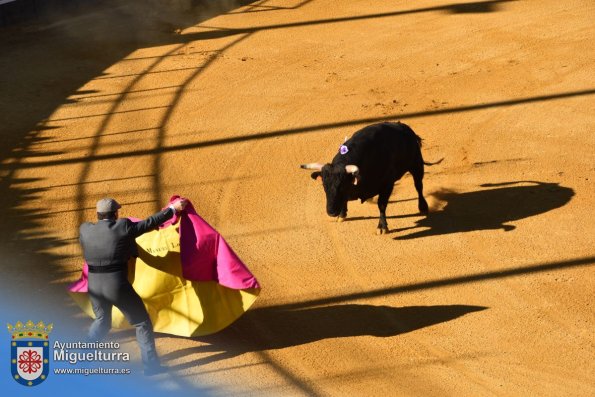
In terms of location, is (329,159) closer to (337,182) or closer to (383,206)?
(383,206)

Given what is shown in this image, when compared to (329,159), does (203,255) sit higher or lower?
higher

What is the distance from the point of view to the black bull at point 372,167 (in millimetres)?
13422

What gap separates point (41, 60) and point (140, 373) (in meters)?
12.1

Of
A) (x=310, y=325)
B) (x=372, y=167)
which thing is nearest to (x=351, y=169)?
(x=372, y=167)

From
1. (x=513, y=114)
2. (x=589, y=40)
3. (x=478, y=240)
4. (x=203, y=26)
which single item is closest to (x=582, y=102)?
(x=513, y=114)

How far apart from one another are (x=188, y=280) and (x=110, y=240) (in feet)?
4.58

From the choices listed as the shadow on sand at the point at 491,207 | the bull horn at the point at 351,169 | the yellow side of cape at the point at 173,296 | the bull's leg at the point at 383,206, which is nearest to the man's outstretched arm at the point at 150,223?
the yellow side of cape at the point at 173,296

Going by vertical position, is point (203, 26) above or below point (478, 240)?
above

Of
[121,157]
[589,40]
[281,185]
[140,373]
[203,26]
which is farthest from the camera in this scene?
[203,26]

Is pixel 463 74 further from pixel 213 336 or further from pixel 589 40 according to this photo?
pixel 213 336

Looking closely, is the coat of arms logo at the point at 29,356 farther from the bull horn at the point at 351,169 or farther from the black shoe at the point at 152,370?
the bull horn at the point at 351,169

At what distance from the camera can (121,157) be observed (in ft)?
55.0

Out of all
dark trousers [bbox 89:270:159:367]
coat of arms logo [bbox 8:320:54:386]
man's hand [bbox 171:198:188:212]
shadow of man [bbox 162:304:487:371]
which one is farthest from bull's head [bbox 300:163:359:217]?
coat of arms logo [bbox 8:320:54:386]

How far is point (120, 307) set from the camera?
10.6 metres
